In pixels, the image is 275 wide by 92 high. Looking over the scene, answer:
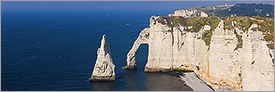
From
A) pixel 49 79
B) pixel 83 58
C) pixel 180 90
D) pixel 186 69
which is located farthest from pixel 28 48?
pixel 180 90

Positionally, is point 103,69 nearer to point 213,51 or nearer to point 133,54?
point 133,54

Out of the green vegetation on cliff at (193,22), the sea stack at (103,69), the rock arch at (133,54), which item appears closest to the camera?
the sea stack at (103,69)

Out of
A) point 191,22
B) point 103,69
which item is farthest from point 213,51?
point 103,69

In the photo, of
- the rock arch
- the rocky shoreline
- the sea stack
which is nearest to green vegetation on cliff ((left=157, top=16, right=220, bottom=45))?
the rock arch

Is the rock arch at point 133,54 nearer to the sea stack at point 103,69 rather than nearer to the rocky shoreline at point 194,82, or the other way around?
the sea stack at point 103,69

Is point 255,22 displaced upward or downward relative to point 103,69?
upward

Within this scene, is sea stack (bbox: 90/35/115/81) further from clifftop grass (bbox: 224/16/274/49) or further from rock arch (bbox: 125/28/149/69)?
clifftop grass (bbox: 224/16/274/49)

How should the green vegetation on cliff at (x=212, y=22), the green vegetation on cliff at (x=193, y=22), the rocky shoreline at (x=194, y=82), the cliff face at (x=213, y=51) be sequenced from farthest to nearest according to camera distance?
the green vegetation on cliff at (x=193, y=22), the rocky shoreline at (x=194, y=82), the green vegetation on cliff at (x=212, y=22), the cliff face at (x=213, y=51)

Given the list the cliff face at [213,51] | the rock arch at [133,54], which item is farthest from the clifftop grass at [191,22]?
the rock arch at [133,54]

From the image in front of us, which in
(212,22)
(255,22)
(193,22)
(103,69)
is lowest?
(103,69)
